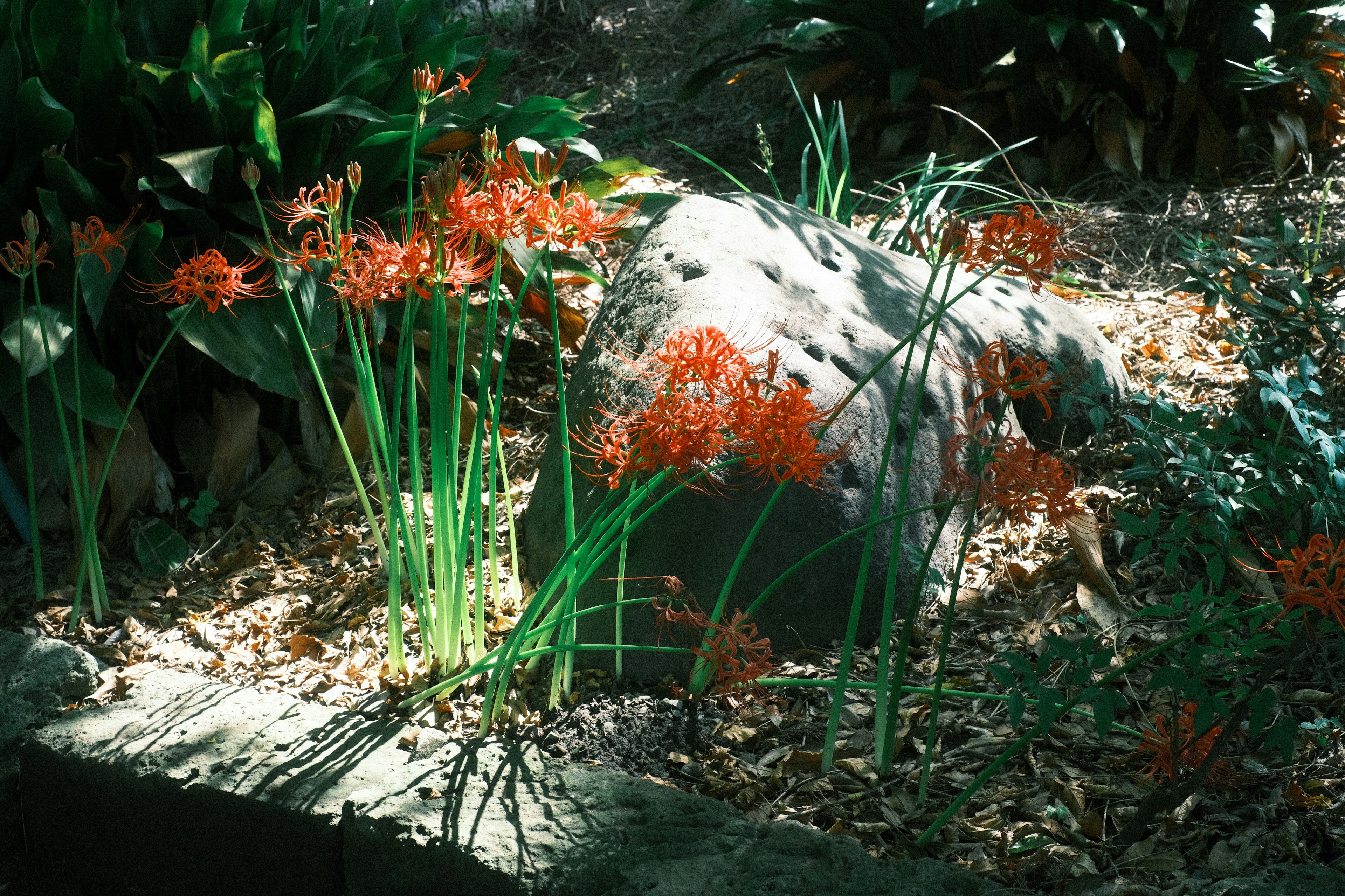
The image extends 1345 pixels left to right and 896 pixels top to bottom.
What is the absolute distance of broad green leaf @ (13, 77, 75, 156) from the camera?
2576 millimetres

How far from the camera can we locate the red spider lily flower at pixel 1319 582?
1.30 metres

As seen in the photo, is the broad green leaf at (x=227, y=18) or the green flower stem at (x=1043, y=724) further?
the broad green leaf at (x=227, y=18)

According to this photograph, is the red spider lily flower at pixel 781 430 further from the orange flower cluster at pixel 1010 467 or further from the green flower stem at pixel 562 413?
the green flower stem at pixel 562 413

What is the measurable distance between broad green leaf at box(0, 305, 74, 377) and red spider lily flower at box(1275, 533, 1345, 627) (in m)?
2.53

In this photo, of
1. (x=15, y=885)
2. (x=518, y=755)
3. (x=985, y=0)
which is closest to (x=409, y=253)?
(x=518, y=755)

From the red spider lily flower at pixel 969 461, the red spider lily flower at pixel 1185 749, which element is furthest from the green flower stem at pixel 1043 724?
the red spider lily flower at pixel 969 461

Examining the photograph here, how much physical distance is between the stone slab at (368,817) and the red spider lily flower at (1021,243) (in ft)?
3.07

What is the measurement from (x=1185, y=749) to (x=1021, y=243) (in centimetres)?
84

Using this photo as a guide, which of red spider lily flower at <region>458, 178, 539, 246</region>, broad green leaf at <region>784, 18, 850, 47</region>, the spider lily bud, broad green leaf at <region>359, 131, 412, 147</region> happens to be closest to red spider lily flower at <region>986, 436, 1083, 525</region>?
red spider lily flower at <region>458, 178, 539, 246</region>

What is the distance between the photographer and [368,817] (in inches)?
67.6

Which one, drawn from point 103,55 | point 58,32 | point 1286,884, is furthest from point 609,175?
point 1286,884

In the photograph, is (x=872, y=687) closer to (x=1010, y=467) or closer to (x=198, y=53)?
(x=1010, y=467)

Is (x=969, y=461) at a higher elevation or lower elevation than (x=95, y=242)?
lower

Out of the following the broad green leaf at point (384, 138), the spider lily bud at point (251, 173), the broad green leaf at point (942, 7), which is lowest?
the broad green leaf at point (384, 138)
